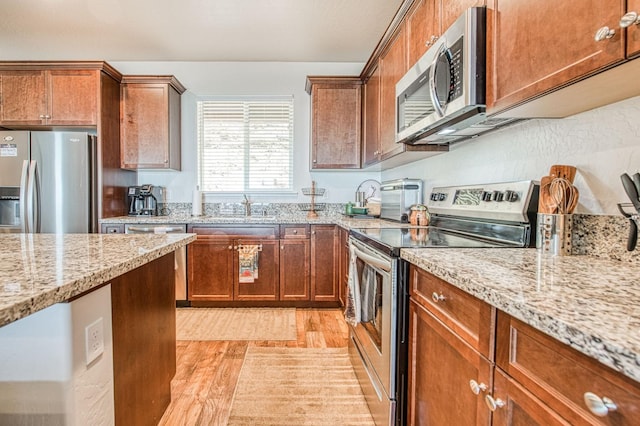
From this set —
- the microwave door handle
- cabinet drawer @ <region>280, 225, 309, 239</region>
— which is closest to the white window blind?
cabinet drawer @ <region>280, 225, 309, 239</region>

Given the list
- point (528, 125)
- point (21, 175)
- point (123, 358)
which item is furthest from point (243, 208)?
point (528, 125)

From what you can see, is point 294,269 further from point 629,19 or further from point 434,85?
point 629,19

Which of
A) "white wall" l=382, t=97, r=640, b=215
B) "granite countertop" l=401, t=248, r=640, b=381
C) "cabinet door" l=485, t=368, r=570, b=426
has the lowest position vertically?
"cabinet door" l=485, t=368, r=570, b=426

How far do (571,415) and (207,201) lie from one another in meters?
3.71

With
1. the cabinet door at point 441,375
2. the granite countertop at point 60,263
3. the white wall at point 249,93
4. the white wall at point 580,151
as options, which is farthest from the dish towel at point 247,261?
the cabinet door at point 441,375

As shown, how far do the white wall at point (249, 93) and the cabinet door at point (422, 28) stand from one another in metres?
1.68

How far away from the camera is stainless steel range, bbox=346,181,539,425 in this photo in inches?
52.2

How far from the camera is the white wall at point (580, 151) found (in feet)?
3.61

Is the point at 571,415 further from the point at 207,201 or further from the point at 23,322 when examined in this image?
the point at 207,201

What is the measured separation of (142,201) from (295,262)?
1.85 meters

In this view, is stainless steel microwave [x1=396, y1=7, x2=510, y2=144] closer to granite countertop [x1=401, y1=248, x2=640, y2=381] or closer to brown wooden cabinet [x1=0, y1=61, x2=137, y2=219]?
granite countertop [x1=401, y1=248, x2=640, y2=381]

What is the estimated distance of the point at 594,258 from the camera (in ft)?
3.70

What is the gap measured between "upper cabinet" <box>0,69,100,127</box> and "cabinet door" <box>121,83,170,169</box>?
0.32m

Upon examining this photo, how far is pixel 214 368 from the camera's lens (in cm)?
213
